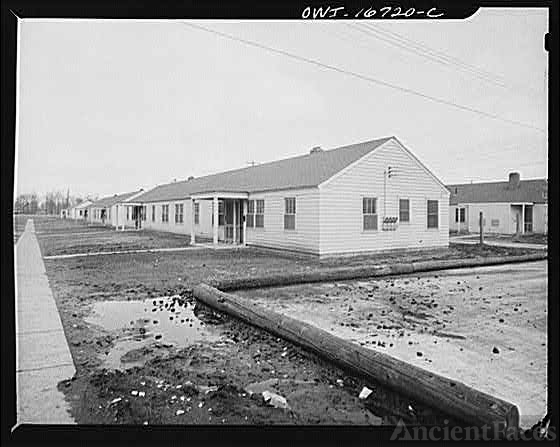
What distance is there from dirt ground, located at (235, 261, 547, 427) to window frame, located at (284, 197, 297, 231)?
3736 mm

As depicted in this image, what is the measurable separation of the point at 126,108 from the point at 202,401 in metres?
2.40

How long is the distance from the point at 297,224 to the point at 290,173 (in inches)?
69.0

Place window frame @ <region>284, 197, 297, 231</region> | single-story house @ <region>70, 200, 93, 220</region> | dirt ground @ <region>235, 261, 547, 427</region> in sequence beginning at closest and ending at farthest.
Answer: dirt ground @ <region>235, 261, 547, 427</region> < single-story house @ <region>70, 200, 93, 220</region> < window frame @ <region>284, 197, 297, 231</region>

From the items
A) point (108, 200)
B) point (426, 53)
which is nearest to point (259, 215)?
point (108, 200)

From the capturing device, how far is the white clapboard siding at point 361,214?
25.5ft

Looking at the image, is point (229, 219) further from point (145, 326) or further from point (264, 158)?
point (145, 326)

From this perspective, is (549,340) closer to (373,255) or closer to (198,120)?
(198,120)

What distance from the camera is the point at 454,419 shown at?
168 cm

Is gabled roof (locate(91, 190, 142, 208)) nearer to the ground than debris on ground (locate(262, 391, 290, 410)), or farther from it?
farther from it

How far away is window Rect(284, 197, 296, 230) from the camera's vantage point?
894 centimetres

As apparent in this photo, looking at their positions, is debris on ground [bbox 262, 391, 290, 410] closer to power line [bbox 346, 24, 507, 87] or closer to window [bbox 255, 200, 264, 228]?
power line [bbox 346, 24, 507, 87]

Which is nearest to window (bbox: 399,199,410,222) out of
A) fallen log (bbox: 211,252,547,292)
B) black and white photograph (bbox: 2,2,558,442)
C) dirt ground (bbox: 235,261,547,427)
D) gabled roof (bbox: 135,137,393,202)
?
gabled roof (bbox: 135,137,393,202)

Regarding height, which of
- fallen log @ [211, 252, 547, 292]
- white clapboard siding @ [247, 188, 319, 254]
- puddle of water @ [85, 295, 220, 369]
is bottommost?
puddle of water @ [85, 295, 220, 369]

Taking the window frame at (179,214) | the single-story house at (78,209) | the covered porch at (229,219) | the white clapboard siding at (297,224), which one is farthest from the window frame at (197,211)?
the single-story house at (78,209)
